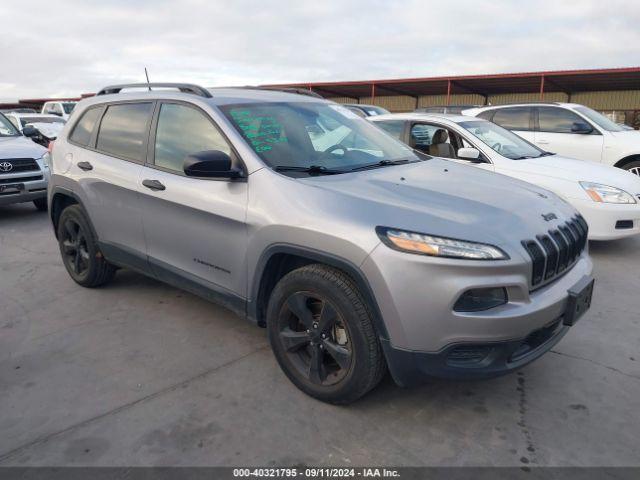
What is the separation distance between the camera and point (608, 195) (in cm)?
526

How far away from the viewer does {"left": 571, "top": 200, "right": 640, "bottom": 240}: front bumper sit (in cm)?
520

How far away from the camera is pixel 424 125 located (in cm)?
624

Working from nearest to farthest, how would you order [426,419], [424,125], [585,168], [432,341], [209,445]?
[432,341], [209,445], [426,419], [585,168], [424,125]

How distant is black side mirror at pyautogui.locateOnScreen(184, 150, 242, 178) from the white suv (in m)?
6.69

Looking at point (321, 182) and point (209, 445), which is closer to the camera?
point (209, 445)

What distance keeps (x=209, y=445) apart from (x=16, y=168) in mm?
6681

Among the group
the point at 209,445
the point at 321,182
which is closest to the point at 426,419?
the point at 209,445

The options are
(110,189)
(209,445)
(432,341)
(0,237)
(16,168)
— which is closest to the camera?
(432,341)

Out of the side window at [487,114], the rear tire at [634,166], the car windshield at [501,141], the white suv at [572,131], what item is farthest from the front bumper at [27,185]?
the rear tire at [634,166]

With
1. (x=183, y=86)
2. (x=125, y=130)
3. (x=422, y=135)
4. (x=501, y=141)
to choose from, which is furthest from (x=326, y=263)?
(x=501, y=141)

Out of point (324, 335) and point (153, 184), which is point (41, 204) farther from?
point (324, 335)

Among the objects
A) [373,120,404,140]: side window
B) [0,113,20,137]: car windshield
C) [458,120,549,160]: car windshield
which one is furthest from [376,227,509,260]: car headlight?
[0,113,20,137]: car windshield

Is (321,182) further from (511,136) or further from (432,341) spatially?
(511,136)

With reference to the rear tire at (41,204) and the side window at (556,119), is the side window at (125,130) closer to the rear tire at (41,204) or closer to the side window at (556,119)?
the rear tire at (41,204)
